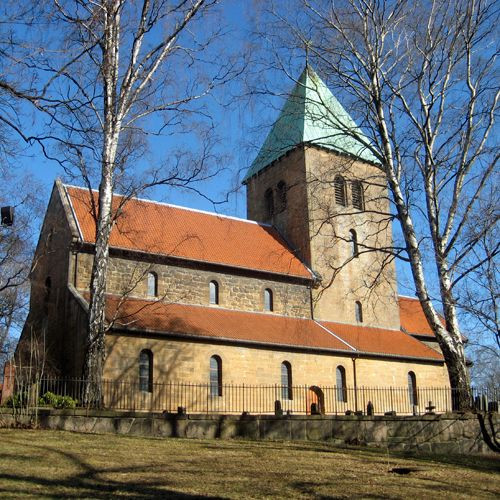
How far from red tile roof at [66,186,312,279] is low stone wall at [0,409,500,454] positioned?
1112 centimetres

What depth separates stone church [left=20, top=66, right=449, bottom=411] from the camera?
75.8 ft

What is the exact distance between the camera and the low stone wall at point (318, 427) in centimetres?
1384

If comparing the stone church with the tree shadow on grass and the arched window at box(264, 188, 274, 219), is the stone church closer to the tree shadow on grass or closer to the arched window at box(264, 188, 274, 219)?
the arched window at box(264, 188, 274, 219)

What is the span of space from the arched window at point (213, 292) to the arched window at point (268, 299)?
2.48m

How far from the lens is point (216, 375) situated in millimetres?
24516

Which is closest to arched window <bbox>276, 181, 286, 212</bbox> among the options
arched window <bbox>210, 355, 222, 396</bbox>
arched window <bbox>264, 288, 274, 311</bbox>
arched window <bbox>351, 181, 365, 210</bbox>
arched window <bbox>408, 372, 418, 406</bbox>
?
arched window <bbox>351, 181, 365, 210</bbox>

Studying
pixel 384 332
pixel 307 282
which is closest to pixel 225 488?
pixel 307 282

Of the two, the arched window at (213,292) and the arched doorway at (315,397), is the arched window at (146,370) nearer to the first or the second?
the arched window at (213,292)

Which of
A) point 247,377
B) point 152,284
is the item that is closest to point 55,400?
point 247,377

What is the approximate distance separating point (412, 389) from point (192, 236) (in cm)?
1253

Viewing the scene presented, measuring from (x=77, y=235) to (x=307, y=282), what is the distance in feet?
37.2

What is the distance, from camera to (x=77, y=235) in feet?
80.1

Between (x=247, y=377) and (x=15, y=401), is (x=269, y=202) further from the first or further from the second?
(x=15, y=401)

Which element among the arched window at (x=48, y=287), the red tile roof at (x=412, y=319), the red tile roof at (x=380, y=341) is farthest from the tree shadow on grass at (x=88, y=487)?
the red tile roof at (x=412, y=319)
